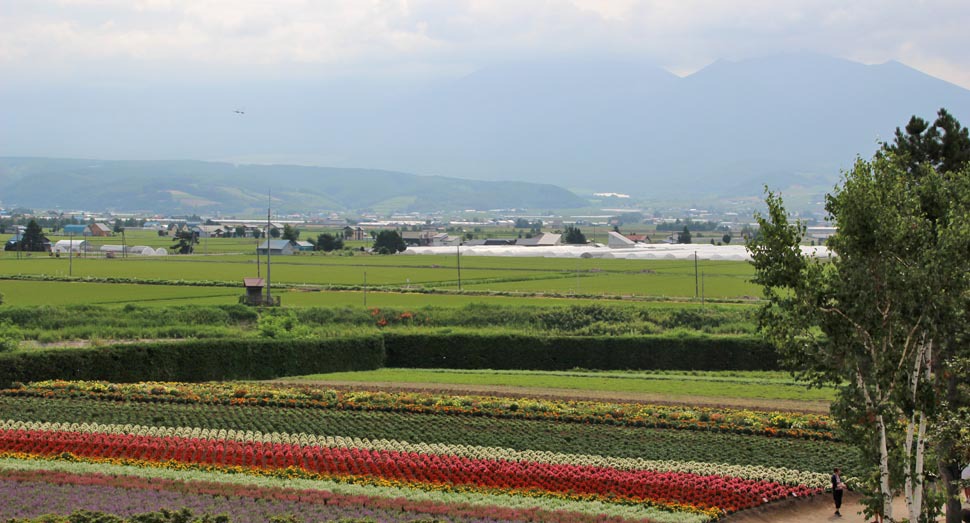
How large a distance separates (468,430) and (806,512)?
883 centimetres

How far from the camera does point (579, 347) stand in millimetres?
46000

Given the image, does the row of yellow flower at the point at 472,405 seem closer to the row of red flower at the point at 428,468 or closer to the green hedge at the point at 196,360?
the green hedge at the point at 196,360

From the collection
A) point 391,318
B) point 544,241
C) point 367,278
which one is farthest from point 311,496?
point 544,241

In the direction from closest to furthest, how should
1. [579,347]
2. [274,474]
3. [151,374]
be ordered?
[274,474] → [151,374] → [579,347]

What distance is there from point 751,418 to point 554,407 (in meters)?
5.31

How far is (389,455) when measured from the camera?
79.8ft

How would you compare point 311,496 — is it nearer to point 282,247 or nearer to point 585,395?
point 585,395

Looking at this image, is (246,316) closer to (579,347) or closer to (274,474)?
(579,347)

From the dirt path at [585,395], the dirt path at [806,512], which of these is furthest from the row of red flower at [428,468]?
the dirt path at [585,395]

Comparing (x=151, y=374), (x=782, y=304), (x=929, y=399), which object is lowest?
(x=151, y=374)

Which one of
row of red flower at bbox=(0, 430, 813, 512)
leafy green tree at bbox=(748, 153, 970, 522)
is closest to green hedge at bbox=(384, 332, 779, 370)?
row of red flower at bbox=(0, 430, 813, 512)

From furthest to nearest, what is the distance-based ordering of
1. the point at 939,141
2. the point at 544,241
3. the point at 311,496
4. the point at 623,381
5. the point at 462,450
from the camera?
the point at 544,241 < the point at 623,381 < the point at 939,141 < the point at 462,450 < the point at 311,496

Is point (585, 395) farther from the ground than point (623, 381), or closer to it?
farther from the ground

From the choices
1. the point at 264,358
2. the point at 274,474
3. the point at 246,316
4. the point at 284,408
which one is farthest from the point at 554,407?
the point at 246,316
